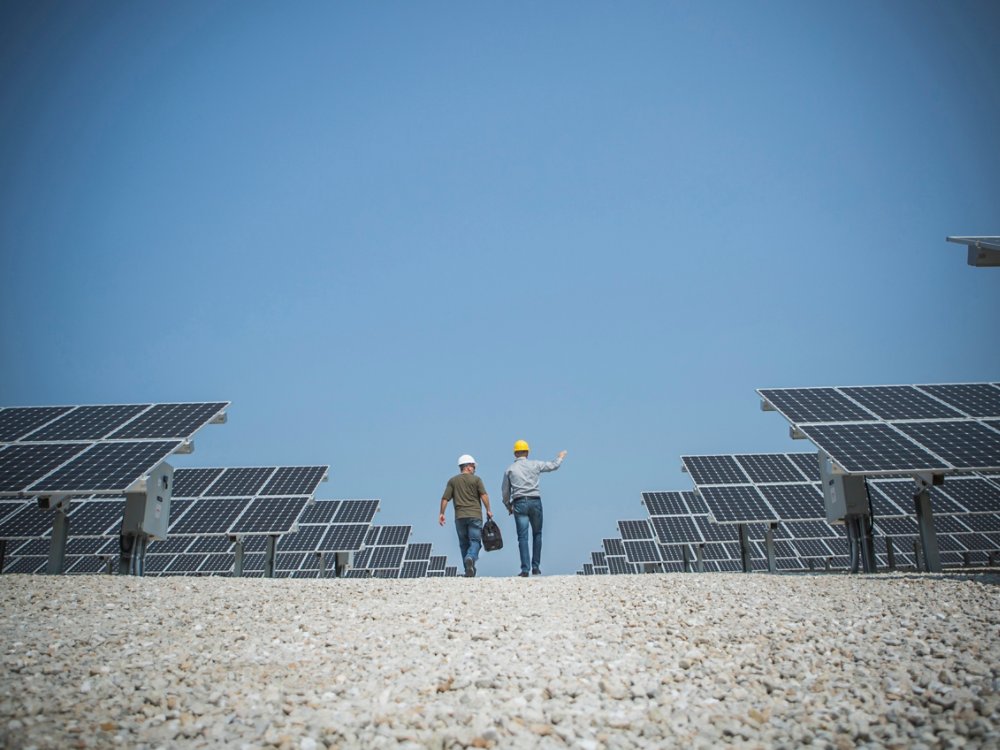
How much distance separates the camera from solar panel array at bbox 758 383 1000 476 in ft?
33.3

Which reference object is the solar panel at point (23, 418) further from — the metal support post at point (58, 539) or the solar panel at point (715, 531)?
the solar panel at point (715, 531)

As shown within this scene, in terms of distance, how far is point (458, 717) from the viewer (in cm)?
360

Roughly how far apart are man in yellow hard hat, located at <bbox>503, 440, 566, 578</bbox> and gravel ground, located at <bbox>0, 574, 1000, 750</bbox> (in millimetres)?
3763

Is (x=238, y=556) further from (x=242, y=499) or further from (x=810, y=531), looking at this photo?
(x=810, y=531)

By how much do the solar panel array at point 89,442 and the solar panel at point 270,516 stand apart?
3375mm

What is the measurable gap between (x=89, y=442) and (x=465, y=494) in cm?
718

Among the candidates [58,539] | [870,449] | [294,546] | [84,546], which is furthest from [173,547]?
[870,449]

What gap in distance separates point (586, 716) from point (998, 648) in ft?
10.2

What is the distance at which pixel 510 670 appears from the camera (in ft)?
14.4

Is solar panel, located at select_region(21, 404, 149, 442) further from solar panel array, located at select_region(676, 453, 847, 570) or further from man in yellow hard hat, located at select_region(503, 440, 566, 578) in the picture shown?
solar panel array, located at select_region(676, 453, 847, 570)

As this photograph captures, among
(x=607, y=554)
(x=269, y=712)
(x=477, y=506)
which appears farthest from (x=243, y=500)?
(x=607, y=554)

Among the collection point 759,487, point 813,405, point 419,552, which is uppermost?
point 813,405

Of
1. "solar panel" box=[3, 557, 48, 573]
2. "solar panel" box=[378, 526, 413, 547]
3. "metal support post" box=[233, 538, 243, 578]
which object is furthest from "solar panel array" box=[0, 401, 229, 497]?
"solar panel" box=[378, 526, 413, 547]

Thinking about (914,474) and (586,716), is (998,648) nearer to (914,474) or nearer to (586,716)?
(586,716)
